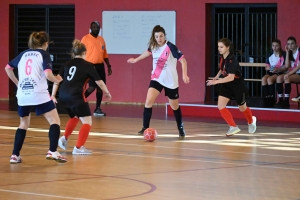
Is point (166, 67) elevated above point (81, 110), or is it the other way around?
point (166, 67)

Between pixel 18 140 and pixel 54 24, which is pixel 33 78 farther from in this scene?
pixel 54 24

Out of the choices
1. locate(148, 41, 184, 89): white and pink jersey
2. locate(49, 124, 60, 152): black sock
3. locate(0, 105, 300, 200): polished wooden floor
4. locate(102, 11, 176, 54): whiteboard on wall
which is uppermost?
locate(102, 11, 176, 54): whiteboard on wall

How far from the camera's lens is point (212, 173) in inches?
281

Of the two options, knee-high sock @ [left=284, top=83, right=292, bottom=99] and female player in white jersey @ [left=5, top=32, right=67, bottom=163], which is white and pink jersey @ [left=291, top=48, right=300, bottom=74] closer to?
knee-high sock @ [left=284, top=83, right=292, bottom=99]

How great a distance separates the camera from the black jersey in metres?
8.23

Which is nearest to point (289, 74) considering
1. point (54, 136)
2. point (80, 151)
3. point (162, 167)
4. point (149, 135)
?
point (149, 135)

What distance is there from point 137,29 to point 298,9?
386 cm

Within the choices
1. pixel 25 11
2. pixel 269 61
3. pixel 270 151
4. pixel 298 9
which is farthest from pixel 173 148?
pixel 25 11

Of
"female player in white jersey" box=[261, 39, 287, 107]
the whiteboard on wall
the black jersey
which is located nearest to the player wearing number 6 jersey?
the black jersey

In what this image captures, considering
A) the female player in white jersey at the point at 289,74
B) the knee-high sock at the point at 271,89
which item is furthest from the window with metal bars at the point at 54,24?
the female player in white jersey at the point at 289,74

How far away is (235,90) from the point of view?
34.7 feet

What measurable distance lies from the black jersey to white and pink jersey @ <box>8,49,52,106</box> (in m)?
0.69

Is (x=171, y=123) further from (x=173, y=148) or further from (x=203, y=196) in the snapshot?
(x=203, y=196)

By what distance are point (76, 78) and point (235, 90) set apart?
3.15 metres
